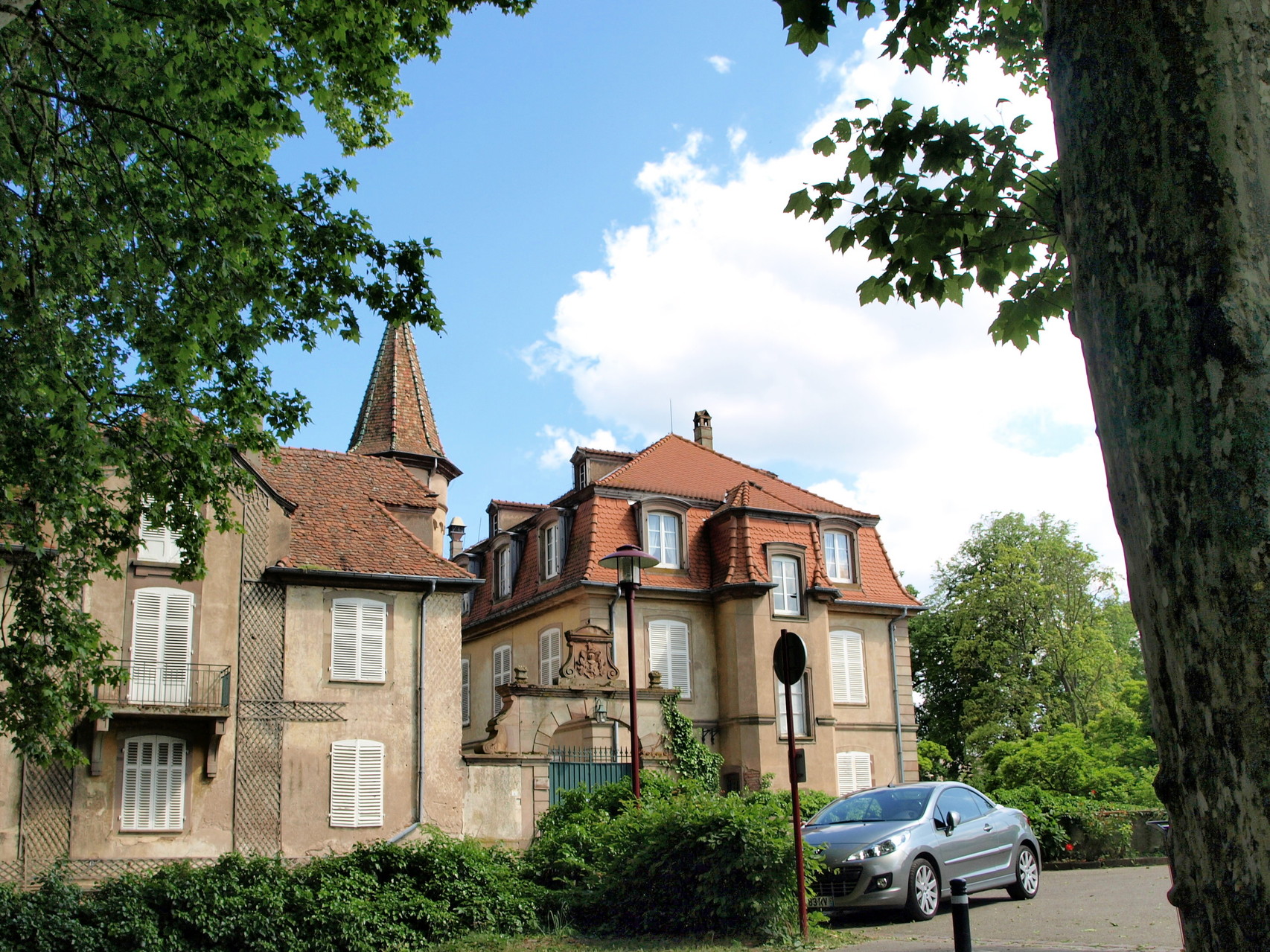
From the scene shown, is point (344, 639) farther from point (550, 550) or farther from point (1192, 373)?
point (1192, 373)

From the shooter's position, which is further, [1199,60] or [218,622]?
[218,622]

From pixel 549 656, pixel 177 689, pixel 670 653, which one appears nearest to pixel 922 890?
pixel 177 689

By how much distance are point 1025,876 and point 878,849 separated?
Result: 10.1 feet

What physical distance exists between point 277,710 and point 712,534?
1443cm

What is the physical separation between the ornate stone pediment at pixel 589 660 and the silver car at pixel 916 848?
31.7ft

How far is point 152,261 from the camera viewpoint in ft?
38.5

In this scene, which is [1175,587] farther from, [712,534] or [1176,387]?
[712,534]

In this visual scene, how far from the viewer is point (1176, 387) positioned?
3.10 meters

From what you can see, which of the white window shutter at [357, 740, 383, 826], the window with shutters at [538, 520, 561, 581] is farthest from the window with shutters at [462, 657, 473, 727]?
the white window shutter at [357, 740, 383, 826]

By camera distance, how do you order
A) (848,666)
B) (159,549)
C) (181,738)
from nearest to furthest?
(181,738), (159,549), (848,666)

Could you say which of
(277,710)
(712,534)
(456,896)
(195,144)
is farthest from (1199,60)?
(712,534)

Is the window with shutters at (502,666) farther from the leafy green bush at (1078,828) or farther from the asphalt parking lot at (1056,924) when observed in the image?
the asphalt parking lot at (1056,924)

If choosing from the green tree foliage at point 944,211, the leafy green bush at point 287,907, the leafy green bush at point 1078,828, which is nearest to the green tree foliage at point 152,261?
the leafy green bush at point 287,907

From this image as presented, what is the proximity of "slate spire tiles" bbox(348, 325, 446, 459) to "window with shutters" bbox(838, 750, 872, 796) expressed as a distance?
50.5 feet
